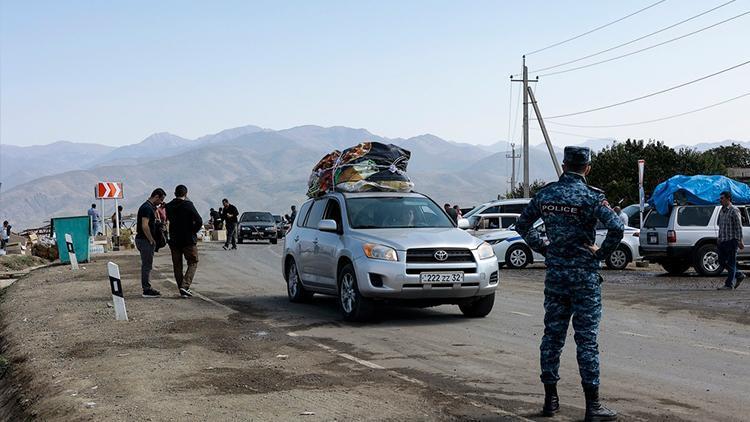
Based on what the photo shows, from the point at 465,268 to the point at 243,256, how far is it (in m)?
20.7

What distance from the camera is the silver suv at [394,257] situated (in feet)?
40.6

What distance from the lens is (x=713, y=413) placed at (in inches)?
281

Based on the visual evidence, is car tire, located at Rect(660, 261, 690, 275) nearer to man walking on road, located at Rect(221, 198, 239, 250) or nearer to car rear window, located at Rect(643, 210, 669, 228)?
car rear window, located at Rect(643, 210, 669, 228)

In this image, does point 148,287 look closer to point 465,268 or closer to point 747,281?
point 465,268

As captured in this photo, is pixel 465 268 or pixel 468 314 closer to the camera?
pixel 465 268

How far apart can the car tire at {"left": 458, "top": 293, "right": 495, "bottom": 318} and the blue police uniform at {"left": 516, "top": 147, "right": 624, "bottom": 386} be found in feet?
20.4

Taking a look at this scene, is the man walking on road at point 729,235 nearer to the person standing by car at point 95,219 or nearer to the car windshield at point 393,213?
the car windshield at point 393,213

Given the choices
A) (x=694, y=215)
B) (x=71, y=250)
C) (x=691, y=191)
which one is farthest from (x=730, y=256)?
(x=71, y=250)

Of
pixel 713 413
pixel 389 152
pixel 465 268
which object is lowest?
pixel 713 413

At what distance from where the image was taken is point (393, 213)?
1386 cm

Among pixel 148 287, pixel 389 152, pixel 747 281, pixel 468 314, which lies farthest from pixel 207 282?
pixel 747 281

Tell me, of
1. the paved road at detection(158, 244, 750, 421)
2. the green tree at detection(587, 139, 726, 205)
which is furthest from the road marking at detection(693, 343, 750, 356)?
the green tree at detection(587, 139, 726, 205)

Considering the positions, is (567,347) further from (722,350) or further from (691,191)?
(691,191)

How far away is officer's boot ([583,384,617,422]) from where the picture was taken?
6719 millimetres
